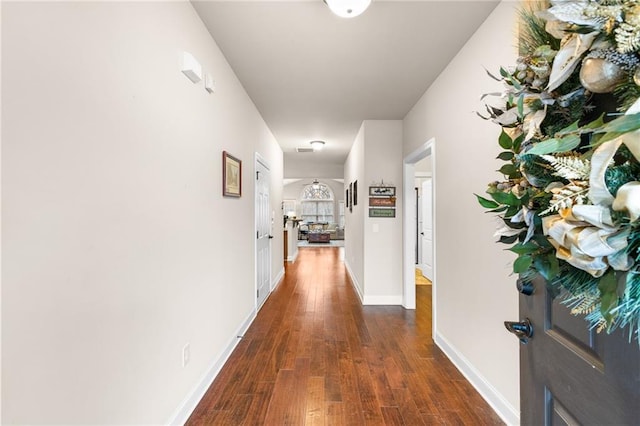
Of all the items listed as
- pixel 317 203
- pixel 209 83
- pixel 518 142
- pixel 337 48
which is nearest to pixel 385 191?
pixel 337 48

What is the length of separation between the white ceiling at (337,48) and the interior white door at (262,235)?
36.1 inches

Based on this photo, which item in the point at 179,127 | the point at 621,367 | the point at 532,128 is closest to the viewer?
the point at 621,367

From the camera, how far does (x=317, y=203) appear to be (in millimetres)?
14312

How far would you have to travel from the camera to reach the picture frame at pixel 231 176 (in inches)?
92.7

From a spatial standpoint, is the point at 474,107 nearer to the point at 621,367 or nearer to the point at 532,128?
the point at 532,128

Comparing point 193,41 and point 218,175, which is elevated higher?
point 193,41

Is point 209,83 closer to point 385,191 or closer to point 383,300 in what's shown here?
→ point 385,191

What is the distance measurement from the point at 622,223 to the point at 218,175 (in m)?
2.25

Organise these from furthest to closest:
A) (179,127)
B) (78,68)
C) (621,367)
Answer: (179,127) → (78,68) → (621,367)

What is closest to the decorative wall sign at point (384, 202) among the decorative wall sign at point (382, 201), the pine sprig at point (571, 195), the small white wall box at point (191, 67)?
the decorative wall sign at point (382, 201)

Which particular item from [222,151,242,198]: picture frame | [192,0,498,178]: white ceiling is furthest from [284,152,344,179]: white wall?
[222,151,242,198]: picture frame

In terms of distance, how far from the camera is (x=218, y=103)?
7.45ft

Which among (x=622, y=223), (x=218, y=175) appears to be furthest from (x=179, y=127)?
(x=622, y=223)

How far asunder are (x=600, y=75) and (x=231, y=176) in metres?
2.39
